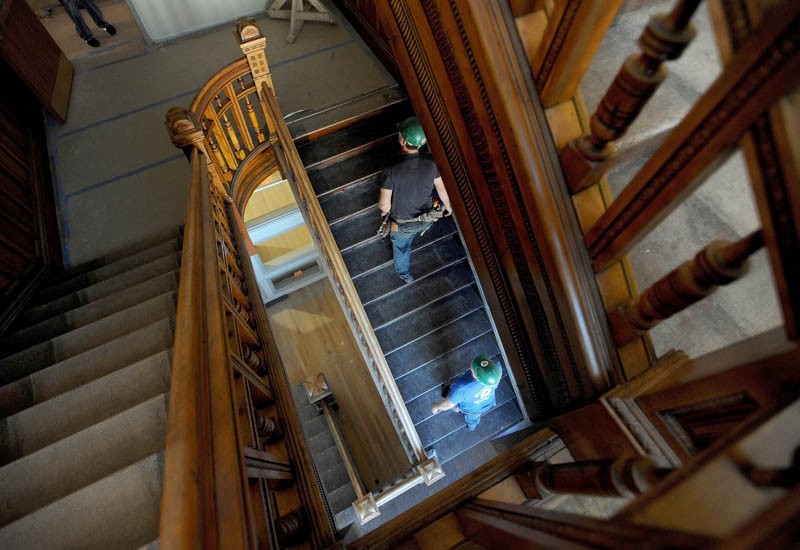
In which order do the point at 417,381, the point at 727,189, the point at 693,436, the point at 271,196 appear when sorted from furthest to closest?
1. the point at 271,196
2. the point at 417,381
3. the point at 727,189
4. the point at 693,436

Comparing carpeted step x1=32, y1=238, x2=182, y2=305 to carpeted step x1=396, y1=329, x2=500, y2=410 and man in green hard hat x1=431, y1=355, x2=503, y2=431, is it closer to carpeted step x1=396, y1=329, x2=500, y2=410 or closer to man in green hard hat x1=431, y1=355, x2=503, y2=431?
carpeted step x1=396, y1=329, x2=500, y2=410

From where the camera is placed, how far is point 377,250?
14.9ft

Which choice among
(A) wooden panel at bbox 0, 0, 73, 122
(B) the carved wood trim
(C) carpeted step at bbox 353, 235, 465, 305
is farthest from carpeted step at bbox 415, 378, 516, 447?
(A) wooden panel at bbox 0, 0, 73, 122

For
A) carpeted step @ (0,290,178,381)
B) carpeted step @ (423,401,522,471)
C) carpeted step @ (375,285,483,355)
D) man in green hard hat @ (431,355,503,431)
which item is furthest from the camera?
carpeted step @ (375,285,483,355)

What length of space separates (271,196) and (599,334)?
759 cm

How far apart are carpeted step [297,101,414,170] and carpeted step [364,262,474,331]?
1.54 m

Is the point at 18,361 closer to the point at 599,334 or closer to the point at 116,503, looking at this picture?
the point at 116,503

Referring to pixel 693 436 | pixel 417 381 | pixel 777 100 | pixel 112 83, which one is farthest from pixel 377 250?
pixel 112 83

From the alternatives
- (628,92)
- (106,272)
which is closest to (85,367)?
(106,272)

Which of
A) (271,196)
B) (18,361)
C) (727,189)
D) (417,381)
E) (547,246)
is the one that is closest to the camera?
(727,189)

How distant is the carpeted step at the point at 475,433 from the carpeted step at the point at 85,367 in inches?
115

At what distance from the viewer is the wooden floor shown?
618cm

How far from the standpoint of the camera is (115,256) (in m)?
4.20

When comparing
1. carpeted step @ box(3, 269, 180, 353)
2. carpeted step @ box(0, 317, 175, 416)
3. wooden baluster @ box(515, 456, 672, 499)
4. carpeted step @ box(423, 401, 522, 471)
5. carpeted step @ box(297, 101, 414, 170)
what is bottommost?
carpeted step @ box(423, 401, 522, 471)
